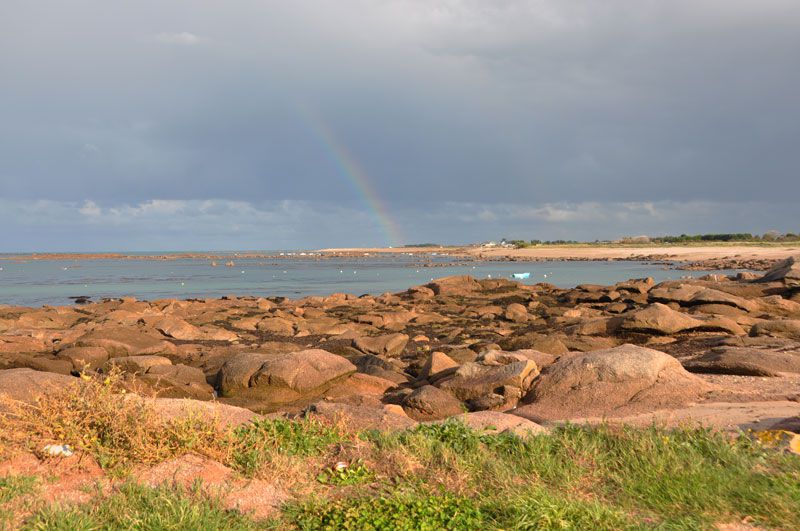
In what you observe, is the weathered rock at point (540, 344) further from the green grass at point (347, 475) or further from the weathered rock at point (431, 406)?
the green grass at point (347, 475)

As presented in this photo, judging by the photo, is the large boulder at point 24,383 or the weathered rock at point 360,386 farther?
the weathered rock at point 360,386

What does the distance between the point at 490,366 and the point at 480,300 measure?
21.7 meters

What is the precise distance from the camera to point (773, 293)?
88.0 ft

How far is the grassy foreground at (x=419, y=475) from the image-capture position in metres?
5.12

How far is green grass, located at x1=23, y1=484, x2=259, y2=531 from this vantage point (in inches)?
193

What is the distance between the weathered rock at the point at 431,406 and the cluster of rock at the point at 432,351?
0.07ft

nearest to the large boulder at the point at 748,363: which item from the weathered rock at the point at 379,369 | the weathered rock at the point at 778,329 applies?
the weathered rock at the point at 778,329

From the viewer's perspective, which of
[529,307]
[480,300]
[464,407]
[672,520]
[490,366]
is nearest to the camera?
[672,520]

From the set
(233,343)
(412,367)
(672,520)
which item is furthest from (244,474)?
(233,343)

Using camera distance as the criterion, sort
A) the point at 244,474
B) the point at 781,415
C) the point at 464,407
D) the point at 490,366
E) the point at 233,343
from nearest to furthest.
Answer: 1. the point at 244,474
2. the point at 781,415
3. the point at 464,407
4. the point at 490,366
5. the point at 233,343

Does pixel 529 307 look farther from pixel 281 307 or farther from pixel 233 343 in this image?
pixel 233 343

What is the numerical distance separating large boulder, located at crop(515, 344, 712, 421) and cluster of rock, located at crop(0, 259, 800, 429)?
1.1 inches

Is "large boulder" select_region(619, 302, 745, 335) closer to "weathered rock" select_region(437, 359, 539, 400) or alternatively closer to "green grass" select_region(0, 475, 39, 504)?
"weathered rock" select_region(437, 359, 539, 400)

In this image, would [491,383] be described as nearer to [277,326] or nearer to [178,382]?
[178,382]
